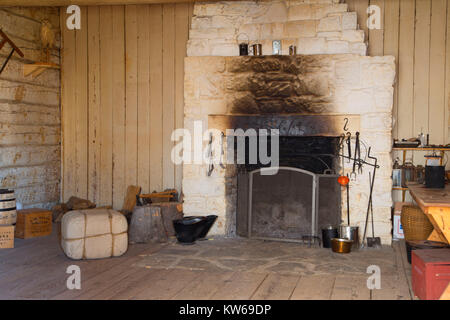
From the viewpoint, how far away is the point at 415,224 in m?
4.72

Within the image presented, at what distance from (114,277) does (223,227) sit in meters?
1.90

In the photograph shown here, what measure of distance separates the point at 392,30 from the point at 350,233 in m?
2.43

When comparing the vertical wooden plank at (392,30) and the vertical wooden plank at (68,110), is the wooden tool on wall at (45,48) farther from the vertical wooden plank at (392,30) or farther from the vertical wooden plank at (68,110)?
the vertical wooden plank at (392,30)

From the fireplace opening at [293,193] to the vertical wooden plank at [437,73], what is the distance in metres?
1.18

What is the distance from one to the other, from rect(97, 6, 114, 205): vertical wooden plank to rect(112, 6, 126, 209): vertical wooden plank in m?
0.06

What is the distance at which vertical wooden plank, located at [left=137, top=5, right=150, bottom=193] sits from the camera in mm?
6277

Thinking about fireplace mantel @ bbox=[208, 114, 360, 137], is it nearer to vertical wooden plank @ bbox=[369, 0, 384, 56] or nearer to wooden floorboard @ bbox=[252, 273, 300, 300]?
vertical wooden plank @ bbox=[369, 0, 384, 56]

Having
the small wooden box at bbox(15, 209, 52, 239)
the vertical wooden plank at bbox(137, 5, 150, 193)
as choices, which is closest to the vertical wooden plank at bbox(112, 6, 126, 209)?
the vertical wooden plank at bbox(137, 5, 150, 193)

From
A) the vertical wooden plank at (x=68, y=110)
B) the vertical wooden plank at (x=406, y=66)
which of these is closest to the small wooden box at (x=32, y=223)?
the vertical wooden plank at (x=68, y=110)

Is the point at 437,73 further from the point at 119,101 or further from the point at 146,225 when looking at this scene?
the point at 119,101

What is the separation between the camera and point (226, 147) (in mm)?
5559
